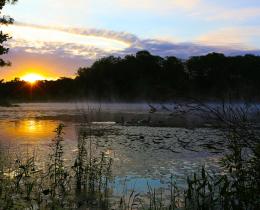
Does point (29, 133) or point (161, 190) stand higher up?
point (161, 190)

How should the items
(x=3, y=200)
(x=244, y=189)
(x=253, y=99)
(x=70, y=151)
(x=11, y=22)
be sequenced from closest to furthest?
1. (x=253, y=99)
2. (x=244, y=189)
3. (x=3, y=200)
4. (x=70, y=151)
5. (x=11, y=22)

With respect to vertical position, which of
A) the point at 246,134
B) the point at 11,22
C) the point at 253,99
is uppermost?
the point at 11,22

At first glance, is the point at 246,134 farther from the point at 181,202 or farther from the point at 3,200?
the point at 3,200

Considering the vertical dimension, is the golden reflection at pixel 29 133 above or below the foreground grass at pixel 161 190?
below

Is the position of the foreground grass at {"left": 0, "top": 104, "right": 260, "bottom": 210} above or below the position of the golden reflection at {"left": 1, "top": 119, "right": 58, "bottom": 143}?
above

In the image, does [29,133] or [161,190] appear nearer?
[161,190]

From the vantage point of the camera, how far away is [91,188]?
10.6 m

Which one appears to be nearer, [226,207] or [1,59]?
[226,207]

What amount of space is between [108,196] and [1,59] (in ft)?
66.1

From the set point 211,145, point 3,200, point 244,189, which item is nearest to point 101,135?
point 211,145

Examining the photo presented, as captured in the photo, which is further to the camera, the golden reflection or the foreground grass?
the golden reflection

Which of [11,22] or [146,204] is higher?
[11,22]

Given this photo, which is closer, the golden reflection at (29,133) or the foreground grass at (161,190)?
the foreground grass at (161,190)

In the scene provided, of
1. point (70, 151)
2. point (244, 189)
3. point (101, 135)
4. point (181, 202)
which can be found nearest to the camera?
point (244, 189)
